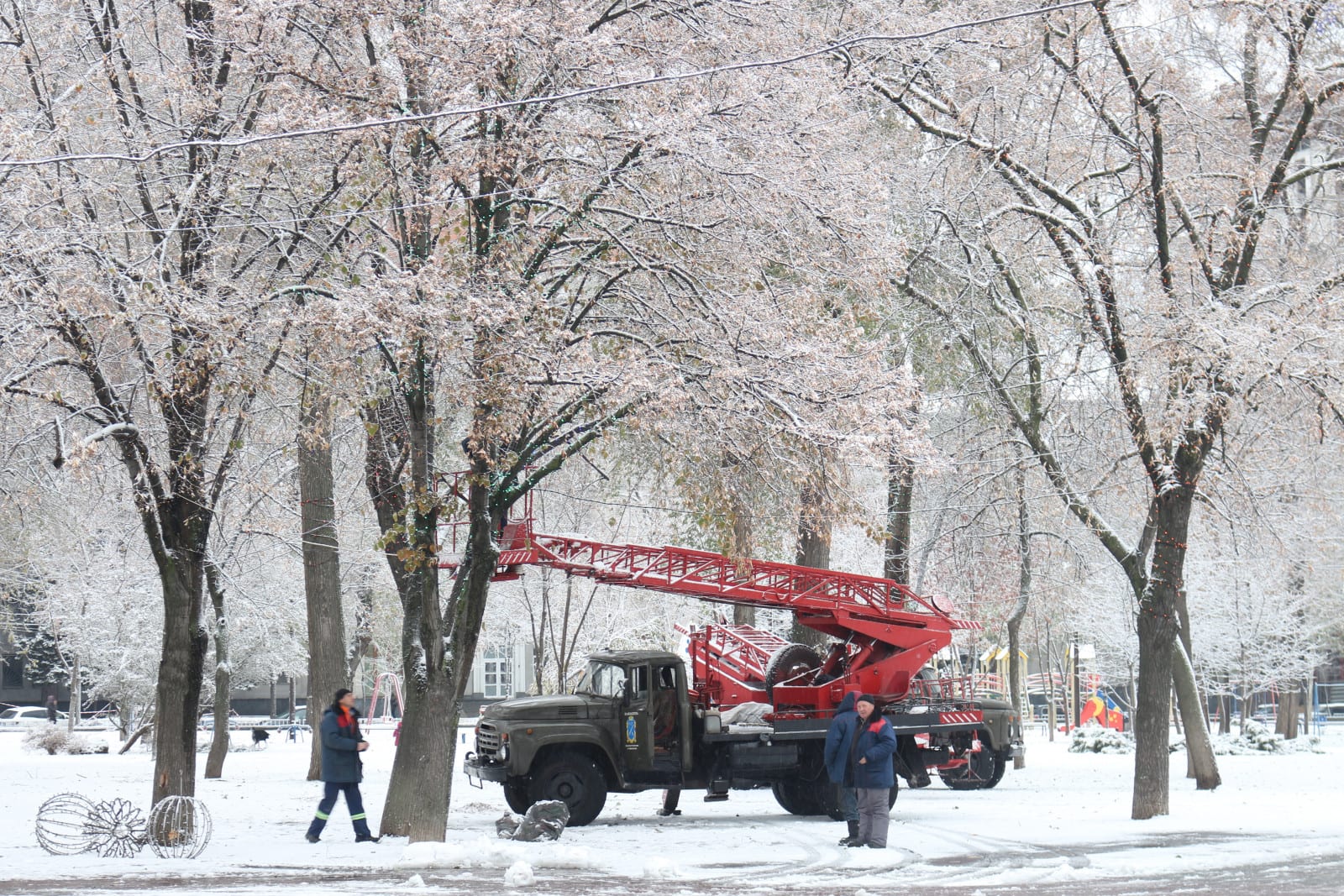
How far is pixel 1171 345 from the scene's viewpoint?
14695mm

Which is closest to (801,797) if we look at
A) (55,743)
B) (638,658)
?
(638,658)

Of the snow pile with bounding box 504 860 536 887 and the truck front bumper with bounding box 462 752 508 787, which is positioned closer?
the snow pile with bounding box 504 860 536 887

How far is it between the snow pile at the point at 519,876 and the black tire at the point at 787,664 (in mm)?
7337

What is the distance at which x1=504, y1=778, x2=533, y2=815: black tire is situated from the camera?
17.5m

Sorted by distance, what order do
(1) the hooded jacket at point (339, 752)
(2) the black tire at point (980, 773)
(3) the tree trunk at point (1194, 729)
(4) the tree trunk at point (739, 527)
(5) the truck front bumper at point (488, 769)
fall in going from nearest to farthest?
(1) the hooded jacket at point (339, 752) < (4) the tree trunk at point (739, 527) < (5) the truck front bumper at point (488, 769) < (3) the tree trunk at point (1194, 729) < (2) the black tire at point (980, 773)

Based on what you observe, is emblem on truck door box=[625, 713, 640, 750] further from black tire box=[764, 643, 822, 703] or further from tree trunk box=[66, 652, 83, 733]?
tree trunk box=[66, 652, 83, 733]

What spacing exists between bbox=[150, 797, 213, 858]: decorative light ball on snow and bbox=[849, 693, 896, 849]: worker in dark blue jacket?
21.7 ft

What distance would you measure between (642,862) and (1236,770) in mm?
18298

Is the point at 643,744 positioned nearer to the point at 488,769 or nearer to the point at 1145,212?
the point at 488,769

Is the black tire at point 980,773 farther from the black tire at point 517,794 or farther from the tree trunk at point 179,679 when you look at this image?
the tree trunk at point 179,679

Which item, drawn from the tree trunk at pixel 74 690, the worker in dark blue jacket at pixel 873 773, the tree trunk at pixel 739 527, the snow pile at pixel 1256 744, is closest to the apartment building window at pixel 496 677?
the tree trunk at pixel 74 690

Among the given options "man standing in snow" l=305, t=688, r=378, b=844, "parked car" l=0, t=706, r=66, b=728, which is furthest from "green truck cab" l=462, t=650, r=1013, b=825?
"parked car" l=0, t=706, r=66, b=728

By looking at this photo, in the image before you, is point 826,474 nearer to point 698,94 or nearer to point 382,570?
point 698,94

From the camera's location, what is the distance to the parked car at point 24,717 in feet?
200
